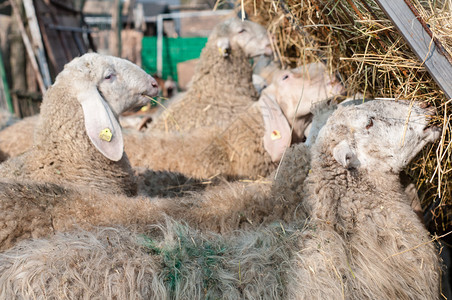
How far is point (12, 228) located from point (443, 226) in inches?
114

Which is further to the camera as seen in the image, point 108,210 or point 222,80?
point 222,80

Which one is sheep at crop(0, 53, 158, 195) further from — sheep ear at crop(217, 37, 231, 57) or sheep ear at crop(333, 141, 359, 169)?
sheep ear at crop(217, 37, 231, 57)

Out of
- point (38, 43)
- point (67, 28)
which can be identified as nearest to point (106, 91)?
point (38, 43)

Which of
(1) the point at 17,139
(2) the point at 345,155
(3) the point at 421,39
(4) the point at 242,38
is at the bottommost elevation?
(1) the point at 17,139

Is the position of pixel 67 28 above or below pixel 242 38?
below

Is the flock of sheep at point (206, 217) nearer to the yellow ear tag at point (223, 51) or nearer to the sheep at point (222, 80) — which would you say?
the sheep at point (222, 80)

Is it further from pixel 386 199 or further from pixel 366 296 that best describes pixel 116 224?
pixel 386 199

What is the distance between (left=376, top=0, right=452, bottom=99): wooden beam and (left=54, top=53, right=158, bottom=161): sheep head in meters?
1.99

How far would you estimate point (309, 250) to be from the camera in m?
2.24

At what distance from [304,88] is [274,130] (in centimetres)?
50

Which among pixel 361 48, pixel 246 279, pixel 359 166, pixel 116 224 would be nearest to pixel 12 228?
pixel 116 224

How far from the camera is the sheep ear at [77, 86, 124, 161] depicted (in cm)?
306

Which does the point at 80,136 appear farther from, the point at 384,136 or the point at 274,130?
the point at 384,136

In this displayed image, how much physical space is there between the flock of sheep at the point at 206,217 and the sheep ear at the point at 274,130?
0.58m
